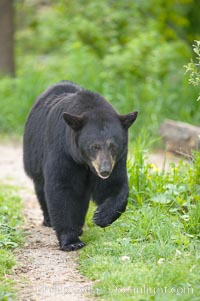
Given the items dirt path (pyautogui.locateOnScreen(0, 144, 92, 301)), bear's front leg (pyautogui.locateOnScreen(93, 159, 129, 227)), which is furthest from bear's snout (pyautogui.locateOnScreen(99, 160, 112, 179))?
dirt path (pyautogui.locateOnScreen(0, 144, 92, 301))

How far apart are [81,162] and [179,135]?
451 centimetres

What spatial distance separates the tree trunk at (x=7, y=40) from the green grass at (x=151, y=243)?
860 centimetres

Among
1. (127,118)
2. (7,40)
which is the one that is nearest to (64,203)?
(127,118)

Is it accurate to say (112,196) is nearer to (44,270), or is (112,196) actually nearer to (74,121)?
(74,121)

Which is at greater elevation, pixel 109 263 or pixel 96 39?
pixel 96 39

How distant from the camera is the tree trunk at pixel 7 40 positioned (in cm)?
1570

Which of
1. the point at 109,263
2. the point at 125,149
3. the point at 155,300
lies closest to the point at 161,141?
the point at 125,149

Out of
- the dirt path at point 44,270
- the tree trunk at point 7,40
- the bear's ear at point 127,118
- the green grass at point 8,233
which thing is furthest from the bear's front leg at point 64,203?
the tree trunk at point 7,40

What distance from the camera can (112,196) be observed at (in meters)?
6.62

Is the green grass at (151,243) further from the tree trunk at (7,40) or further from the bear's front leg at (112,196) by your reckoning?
the tree trunk at (7,40)

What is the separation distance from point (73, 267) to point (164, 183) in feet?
5.55

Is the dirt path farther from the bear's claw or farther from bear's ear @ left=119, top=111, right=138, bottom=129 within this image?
bear's ear @ left=119, top=111, right=138, bottom=129

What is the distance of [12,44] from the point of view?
1611cm

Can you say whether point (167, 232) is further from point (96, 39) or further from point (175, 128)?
point (96, 39)
